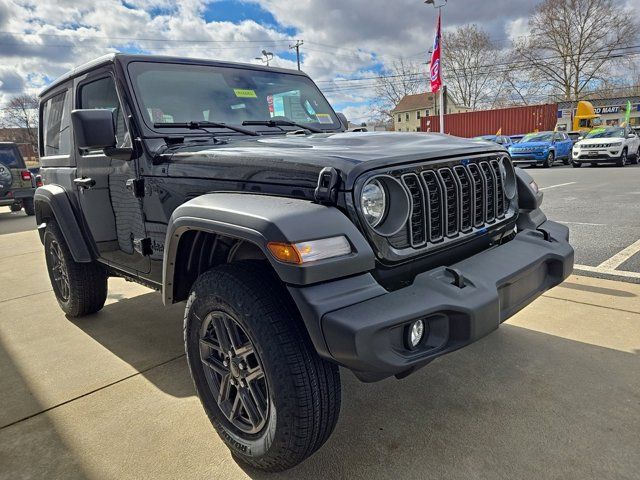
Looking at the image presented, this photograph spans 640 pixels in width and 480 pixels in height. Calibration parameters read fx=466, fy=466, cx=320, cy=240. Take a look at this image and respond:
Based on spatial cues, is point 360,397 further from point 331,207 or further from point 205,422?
point 331,207

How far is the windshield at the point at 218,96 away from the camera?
2832 millimetres

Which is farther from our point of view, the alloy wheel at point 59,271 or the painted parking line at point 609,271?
the painted parking line at point 609,271

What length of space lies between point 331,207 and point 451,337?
687 millimetres

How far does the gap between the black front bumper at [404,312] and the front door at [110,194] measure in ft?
5.32

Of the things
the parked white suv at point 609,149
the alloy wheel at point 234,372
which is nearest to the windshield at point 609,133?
the parked white suv at point 609,149

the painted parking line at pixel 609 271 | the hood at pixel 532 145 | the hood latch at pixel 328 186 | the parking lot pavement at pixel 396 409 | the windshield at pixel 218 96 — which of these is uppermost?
the windshield at pixel 218 96

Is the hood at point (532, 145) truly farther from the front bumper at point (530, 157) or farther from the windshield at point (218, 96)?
the windshield at point (218, 96)

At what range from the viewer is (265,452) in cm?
192

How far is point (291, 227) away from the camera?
66.3 inches

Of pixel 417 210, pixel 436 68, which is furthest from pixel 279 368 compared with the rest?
pixel 436 68

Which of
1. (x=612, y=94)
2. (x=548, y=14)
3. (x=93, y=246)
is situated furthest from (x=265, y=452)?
(x=612, y=94)

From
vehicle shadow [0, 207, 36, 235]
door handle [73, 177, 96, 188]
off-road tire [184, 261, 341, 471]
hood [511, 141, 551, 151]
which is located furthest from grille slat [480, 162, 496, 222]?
hood [511, 141, 551, 151]

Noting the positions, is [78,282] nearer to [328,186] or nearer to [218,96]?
[218,96]

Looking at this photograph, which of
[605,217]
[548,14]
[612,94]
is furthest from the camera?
[612,94]
